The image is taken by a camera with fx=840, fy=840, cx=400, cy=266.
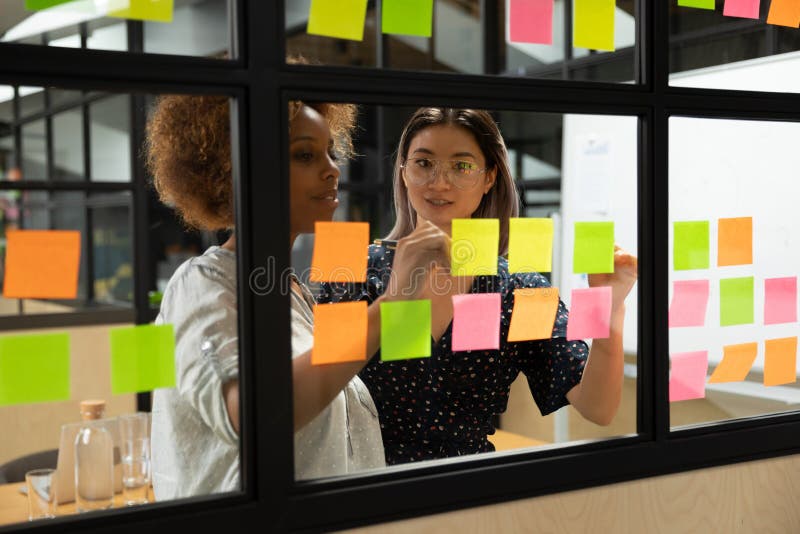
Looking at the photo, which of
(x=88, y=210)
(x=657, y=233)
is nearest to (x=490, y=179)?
(x=657, y=233)

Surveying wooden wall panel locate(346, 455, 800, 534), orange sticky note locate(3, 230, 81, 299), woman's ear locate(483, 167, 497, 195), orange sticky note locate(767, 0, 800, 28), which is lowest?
wooden wall panel locate(346, 455, 800, 534)

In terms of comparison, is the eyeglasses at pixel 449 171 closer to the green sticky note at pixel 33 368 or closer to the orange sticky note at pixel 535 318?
the orange sticky note at pixel 535 318

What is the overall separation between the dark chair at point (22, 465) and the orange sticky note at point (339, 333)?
1326mm

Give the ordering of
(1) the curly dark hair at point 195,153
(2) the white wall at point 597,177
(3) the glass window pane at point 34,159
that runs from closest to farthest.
Result: (1) the curly dark hair at point 195,153 < (2) the white wall at point 597,177 < (3) the glass window pane at point 34,159

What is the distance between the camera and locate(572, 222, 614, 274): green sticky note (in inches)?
60.2

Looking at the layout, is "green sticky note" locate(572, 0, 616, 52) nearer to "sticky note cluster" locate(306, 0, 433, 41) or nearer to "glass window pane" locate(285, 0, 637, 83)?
"sticky note cluster" locate(306, 0, 433, 41)

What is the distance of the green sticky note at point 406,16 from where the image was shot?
1.29 metres

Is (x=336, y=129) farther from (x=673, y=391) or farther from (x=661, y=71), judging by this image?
(x=673, y=391)

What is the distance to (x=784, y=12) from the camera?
167 centimetres

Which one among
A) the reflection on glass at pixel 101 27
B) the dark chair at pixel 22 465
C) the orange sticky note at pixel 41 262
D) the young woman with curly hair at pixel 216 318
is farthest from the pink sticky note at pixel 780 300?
the dark chair at pixel 22 465

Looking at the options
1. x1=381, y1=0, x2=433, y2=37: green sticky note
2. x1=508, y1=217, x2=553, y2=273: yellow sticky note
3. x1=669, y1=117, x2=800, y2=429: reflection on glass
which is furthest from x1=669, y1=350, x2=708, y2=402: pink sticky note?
x1=381, y1=0, x2=433, y2=37: green sticky note

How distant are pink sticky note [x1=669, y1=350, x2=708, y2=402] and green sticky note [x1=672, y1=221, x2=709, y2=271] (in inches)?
7.1

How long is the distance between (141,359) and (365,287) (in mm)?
586

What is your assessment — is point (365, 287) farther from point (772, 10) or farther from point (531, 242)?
point (772, 10)
